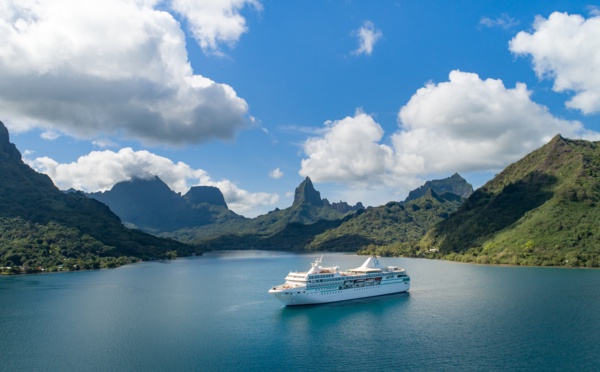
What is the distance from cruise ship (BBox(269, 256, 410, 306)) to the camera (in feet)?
428

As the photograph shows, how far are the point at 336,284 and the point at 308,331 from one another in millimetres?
37472

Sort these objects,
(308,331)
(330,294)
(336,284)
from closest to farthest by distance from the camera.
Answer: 1. (308,331)
2. (330,294)
3. (336,284)

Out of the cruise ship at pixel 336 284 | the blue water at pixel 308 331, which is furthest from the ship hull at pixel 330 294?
the blue water at pixel 308 331

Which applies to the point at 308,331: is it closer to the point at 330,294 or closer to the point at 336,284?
the point at 330,294

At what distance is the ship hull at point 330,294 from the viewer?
423ft

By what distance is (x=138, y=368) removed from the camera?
259 ft

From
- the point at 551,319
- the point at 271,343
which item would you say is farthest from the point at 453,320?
the point at 271,343

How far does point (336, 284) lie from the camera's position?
13988cm

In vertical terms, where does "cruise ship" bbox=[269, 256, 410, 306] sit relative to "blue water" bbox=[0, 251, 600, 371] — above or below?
above

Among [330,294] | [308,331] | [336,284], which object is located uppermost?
[336,284]

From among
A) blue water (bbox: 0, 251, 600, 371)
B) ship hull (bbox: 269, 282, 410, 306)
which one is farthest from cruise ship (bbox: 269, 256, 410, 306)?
blue water (bbox: 0, 251, 600, 371)

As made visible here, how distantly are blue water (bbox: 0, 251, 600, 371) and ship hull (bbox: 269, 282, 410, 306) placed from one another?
2644mm

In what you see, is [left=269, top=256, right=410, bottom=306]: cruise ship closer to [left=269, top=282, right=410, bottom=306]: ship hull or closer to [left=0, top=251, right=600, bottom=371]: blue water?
[left=269, top=282, right=410, bottom=306]: ship hull

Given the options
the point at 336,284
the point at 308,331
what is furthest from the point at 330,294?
the point at 308,331
